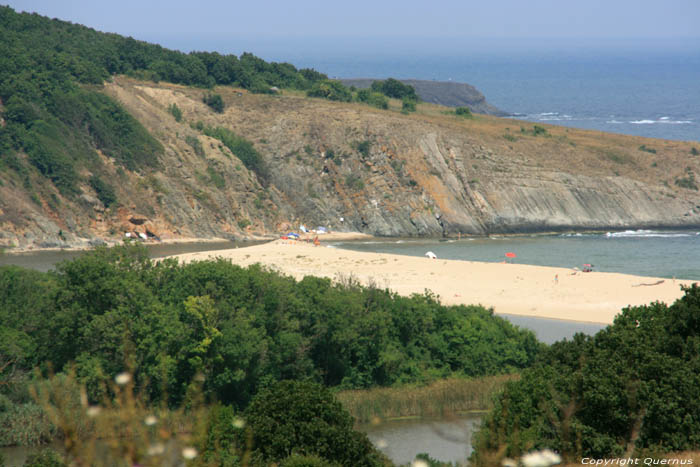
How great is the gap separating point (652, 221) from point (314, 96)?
131ft

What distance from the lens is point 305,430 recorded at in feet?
52.3

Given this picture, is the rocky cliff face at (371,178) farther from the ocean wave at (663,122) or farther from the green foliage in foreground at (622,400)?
the ocean wave at (663,122)

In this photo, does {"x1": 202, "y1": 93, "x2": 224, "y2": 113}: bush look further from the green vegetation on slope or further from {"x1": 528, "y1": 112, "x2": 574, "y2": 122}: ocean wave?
{"x1": 528, "y1": 112, "x2": 574, "y2": 122}: ocean wave

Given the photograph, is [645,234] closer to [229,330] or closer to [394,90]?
[394,90]

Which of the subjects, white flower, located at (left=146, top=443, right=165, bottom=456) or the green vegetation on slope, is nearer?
white flower, located at (left=146, top=443, right=165, bottom=456)

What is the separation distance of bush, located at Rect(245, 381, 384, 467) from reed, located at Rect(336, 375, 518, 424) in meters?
10.7

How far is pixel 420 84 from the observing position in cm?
18525

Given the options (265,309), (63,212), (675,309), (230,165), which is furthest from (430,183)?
(675,309)

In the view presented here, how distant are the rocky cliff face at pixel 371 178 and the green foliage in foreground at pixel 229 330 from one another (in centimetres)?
3535

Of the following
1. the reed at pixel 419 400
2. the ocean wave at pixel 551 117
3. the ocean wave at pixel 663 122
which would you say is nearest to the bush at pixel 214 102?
the reed at pixel 419 400

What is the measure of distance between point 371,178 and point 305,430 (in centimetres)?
6313

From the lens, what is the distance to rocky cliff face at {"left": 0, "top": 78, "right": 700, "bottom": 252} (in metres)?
71.0

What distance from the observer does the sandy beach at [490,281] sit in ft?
148

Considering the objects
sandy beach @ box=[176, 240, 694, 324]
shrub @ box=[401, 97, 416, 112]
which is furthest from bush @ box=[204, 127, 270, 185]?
shrub @ box=[401, 97, 416, 112]
